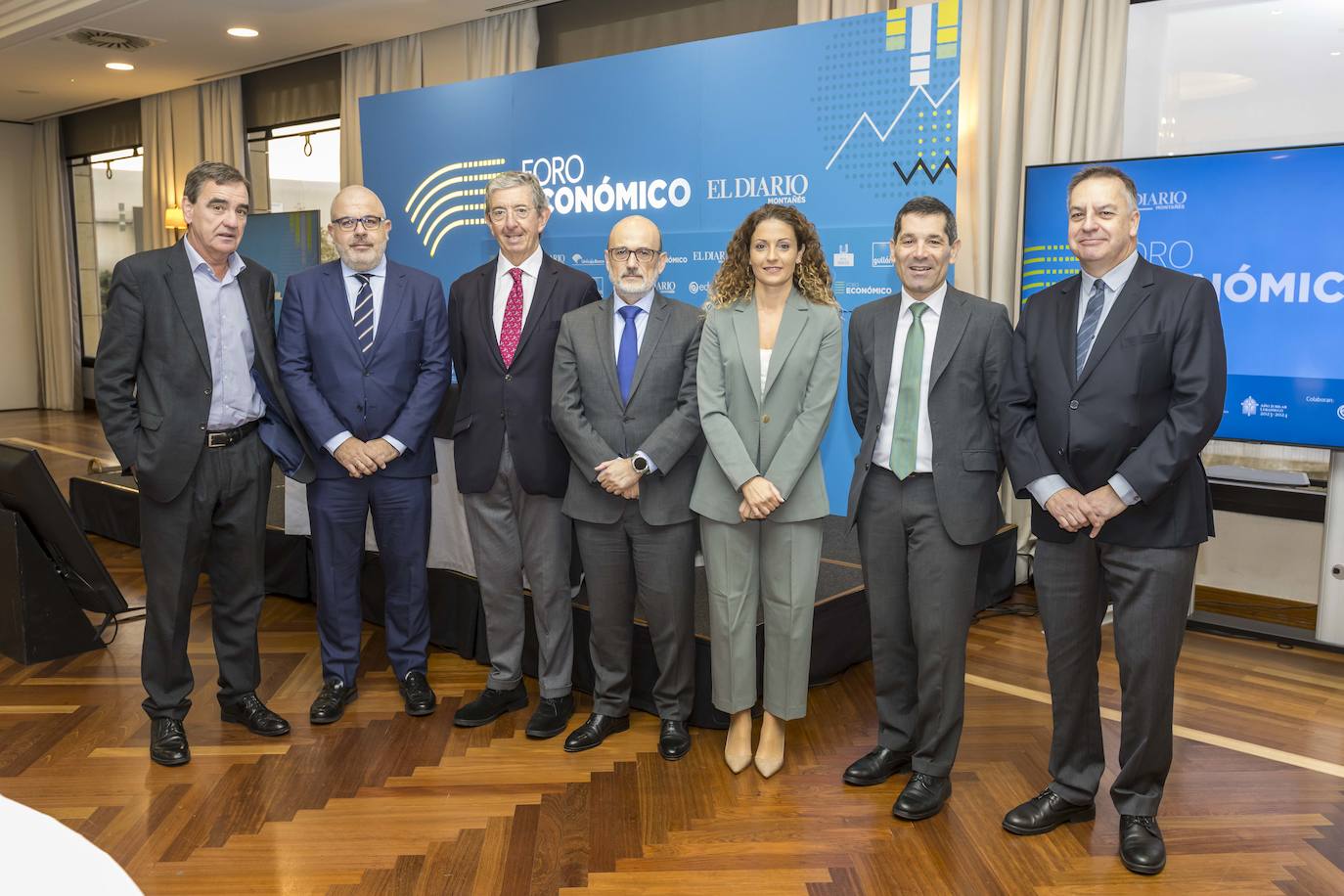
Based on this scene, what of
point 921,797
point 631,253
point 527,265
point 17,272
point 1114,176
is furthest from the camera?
point 17,272

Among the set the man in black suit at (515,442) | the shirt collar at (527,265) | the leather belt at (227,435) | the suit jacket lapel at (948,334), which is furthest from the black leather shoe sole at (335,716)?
the suit jacket lapel at (948,334)

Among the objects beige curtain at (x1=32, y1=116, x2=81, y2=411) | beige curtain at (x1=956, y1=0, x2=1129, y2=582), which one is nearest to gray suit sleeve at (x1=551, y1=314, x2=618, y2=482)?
beige curtain at (x1=956, y1=0, x2=1129, y2=582)

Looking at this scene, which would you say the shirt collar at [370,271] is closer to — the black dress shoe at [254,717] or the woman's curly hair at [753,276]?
the woman's curly hair at [753,276]

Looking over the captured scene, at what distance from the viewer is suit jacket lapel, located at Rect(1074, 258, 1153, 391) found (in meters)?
2.43

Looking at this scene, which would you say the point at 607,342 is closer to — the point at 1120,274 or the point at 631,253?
the point at 631,253

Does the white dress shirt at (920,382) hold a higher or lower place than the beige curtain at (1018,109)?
lower

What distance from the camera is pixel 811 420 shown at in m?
2.84

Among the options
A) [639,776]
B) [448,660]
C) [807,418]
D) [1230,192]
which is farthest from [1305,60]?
[448,660]

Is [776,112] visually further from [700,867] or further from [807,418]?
[700,867]

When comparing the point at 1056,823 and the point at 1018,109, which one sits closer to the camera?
the point at 1056,823

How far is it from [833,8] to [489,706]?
4590mm

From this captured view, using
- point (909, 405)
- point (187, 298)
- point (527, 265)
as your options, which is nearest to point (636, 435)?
point (527, 265)

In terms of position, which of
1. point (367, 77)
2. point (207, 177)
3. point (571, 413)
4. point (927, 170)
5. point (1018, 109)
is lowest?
point (571, 413)

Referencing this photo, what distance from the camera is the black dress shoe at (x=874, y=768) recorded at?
2.94 m
